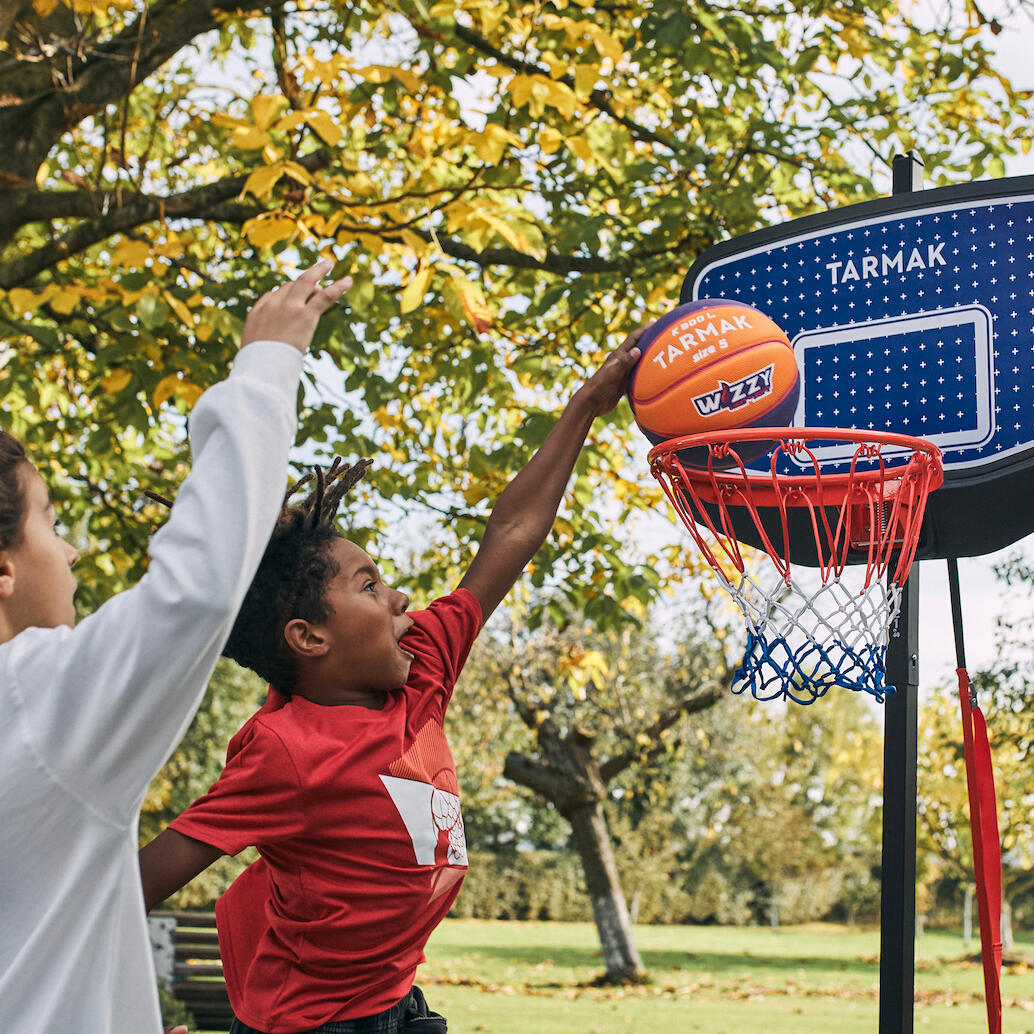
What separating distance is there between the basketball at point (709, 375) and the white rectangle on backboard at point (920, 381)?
1.03 ft

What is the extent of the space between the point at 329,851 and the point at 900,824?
4.61 feet

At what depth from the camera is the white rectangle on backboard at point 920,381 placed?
8.60ft

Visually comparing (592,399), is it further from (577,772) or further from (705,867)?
(705,867)

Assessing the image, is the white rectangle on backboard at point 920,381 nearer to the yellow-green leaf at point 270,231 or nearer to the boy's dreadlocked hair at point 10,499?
the yellow-green leaf at point 270,231

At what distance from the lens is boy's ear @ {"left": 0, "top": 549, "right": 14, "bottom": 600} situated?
1281mm

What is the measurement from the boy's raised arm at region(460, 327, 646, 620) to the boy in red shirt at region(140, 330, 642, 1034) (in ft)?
0.83

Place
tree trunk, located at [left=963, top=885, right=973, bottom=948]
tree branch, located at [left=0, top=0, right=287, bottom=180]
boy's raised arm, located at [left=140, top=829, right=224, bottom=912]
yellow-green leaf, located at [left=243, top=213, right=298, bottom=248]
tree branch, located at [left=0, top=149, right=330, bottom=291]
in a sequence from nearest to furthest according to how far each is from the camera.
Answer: boy's raised arm, located at [left=140, top=829, right=224, bottom=912] < yellow-green leaf, located at [left=243, top=213, right=298, bottom=248] < tree branch, located at [left=0, top=149, right=330, bottom=291] < tree branch, located at [left=0, top=0, right=287, bottom=180] < tree trunk, located at [left=963, top=885, right=973, bottom=948]

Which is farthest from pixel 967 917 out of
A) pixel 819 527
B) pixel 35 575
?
pixel 35 575

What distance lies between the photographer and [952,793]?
11438mm

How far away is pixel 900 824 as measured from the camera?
258 centimetres

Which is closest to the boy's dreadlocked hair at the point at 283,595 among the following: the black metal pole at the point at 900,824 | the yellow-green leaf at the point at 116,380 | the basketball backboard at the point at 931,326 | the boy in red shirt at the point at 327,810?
the boy in red shirt at the point at 327,810

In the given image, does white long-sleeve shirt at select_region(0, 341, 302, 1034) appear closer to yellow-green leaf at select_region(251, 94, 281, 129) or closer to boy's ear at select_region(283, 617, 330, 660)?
boy's ear at select_region(283, 617, 330, 660)

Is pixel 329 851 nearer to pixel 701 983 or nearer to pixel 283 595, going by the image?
pixel 283 595

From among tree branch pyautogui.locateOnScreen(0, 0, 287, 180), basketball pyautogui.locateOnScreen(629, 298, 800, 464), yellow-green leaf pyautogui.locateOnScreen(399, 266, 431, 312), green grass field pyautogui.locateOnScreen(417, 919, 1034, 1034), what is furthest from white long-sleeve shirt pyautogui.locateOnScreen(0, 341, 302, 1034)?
green grass field pyautogui.locateOnScreen(417, 919, 1034, 1034)
